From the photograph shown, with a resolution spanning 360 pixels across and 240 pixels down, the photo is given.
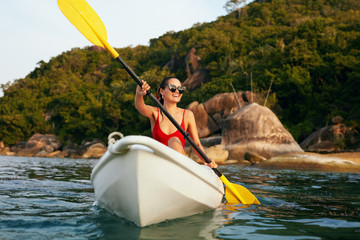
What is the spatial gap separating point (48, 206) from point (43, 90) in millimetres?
65259

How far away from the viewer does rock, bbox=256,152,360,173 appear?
11.2 metres

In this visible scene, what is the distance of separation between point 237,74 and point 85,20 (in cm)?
3409

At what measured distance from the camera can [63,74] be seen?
68.8 m

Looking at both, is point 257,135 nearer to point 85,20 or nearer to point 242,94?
point 242,94

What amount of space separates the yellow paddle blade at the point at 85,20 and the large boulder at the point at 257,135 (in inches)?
574

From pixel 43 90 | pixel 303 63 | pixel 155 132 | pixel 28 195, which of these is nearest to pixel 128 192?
pixel 155 132

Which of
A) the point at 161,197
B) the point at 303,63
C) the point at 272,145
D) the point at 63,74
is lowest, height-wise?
the point at 272,145

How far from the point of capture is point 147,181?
263 centimetres

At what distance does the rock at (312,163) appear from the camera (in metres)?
11.2

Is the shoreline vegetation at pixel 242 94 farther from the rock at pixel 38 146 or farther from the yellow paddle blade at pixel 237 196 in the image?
the yellow paddle blade at pixel 237 196

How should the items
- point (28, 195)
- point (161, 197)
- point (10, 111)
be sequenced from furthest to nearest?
point (10, 111), point (28, 195), point (161, 197)

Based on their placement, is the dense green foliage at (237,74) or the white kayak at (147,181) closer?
the white kayak at (147,181)

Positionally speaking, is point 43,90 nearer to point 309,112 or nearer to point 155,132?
point 309,112

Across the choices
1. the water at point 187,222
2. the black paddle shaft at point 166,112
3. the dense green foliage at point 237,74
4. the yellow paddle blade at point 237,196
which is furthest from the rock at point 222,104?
the black paddle shaft at point 166,112
